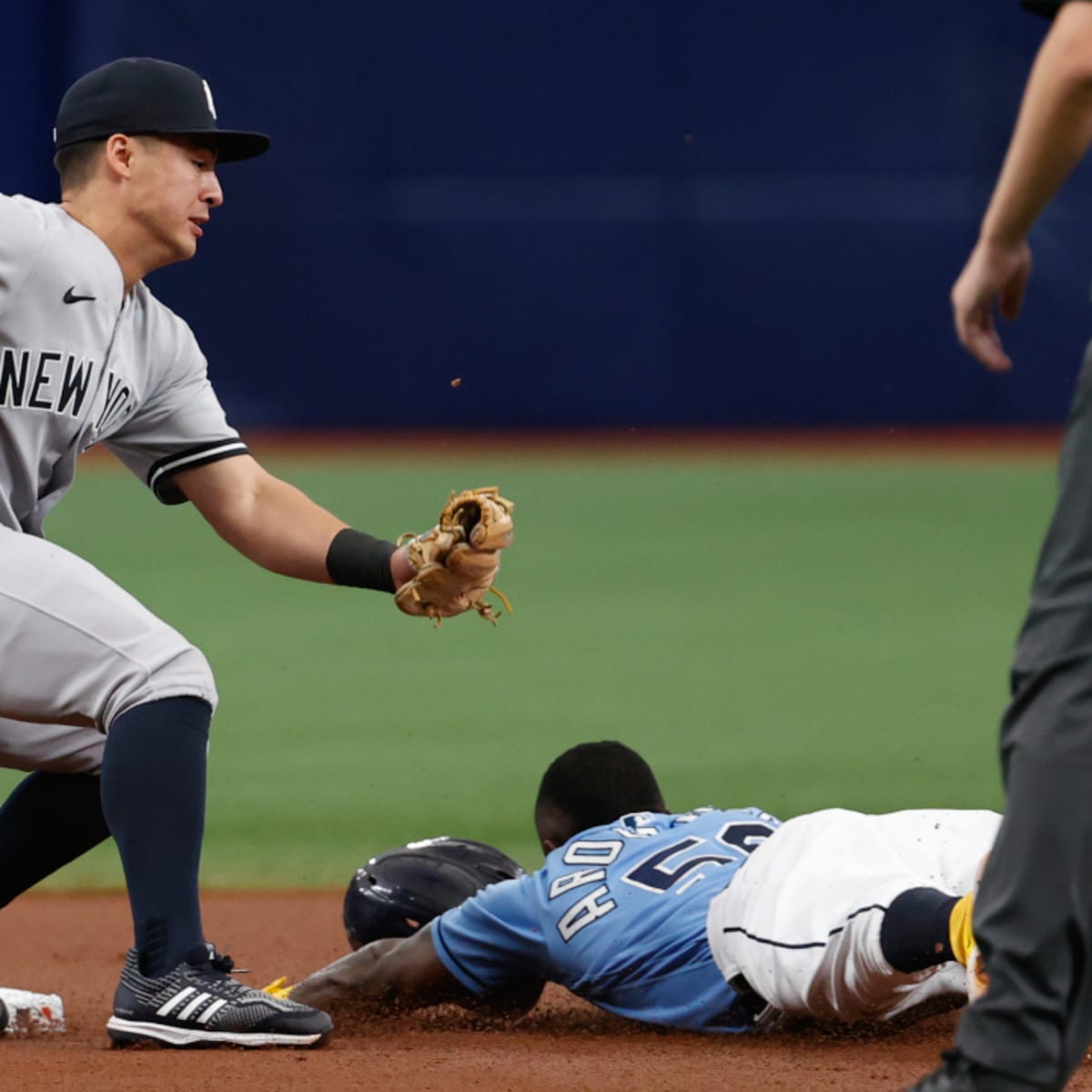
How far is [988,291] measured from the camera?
2154 mm

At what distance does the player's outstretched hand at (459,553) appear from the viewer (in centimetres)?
345

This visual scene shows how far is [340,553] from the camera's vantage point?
3.63 meters

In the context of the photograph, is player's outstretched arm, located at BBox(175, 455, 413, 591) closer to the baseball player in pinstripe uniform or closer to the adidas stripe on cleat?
the baseball player in pinstripe uniform

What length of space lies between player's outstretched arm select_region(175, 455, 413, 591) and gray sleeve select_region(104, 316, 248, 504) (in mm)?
→ 25

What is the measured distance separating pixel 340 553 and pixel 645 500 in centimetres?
898

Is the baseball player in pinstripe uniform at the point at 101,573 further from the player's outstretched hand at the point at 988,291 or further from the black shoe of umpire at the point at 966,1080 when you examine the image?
the player's outstretched hand at the point at 988,291

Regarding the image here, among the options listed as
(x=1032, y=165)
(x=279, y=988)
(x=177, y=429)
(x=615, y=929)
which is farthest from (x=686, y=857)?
(x=1032, y=165)

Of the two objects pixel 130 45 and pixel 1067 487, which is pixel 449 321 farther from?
pixel 1067 487

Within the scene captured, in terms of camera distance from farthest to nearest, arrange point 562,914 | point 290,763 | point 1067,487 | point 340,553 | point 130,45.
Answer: point 130,45
point 290,763
point 340,553
point 562,914
point 1067,487

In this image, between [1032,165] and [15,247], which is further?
[15,247]

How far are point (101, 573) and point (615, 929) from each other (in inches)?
41.8

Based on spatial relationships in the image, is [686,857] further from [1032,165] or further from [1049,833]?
[1032,165]

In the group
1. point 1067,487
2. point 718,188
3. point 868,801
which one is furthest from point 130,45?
point 1067,487

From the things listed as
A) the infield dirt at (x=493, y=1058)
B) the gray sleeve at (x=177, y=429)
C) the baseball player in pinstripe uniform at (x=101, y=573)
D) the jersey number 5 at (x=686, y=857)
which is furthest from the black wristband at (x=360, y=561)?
the infield dirt at (x=493, y=1058)
